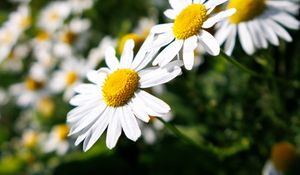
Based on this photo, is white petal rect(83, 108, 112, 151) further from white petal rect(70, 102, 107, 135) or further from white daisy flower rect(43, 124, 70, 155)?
white daisy flower rect(43, 124, 70, 155)

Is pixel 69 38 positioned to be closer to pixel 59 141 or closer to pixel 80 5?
pixel 80 5

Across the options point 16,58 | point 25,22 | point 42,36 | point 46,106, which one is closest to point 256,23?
point 46,106

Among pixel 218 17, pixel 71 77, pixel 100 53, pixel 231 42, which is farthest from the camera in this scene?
pixel 71 77

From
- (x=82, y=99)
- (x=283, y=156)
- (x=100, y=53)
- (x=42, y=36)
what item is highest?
(x=82, y=99)

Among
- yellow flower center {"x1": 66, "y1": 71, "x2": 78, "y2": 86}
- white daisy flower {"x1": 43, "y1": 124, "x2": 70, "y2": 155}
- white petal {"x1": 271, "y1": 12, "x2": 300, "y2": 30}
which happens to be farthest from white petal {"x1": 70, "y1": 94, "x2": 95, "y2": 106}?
yellow flower center {"x1": 66, "y1": 71, "x2": 78, "y2": 86}

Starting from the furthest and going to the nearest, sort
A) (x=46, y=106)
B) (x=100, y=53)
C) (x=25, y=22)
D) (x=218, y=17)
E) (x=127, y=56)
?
(x=25, y=22) → (x=46, y=106) → (x=100, y=53) → (x=127, y=56) → (x=218, y=17)

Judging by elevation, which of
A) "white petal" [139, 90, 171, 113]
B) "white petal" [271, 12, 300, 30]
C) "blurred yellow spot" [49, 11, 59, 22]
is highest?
"white petal" [139, 90, 171, 113]

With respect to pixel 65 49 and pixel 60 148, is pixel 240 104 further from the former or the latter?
pixel 65 49
